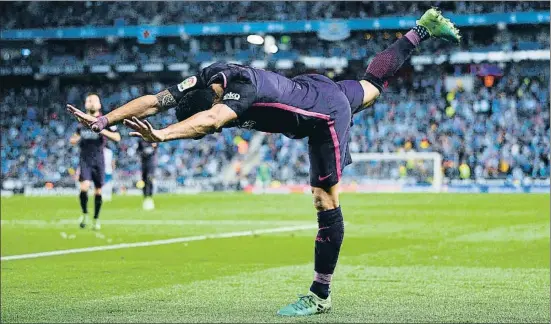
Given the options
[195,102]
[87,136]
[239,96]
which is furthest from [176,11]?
[239,96]

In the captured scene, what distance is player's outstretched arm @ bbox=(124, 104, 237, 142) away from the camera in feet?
20.6

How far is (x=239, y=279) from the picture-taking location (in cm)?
1035

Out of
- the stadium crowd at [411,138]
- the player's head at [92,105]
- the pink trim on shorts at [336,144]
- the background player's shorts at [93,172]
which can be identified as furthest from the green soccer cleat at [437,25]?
the stadium crowd at [411,138]

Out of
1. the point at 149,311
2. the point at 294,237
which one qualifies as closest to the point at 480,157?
the point at 294,237

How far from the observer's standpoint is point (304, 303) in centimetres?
759

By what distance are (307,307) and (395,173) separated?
33644mm

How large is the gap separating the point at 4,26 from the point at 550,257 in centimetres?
4784

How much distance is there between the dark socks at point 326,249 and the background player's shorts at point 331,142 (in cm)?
29

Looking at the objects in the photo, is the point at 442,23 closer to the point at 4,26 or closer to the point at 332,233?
the point at 332,233

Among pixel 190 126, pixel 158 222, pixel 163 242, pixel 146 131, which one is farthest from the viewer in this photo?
pixel 158 222

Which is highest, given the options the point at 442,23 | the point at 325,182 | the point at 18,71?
the point at 18,71

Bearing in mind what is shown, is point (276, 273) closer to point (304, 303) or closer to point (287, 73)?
point (304, 303)

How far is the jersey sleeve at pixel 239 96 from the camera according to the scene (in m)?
6.94

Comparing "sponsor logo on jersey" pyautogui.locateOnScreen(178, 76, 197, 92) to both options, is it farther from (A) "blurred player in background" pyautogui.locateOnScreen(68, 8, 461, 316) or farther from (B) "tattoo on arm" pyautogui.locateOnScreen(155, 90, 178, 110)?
(B) "tattoo on arm" pyautogui.locateOnScreen(155, 90, 178, 110)
